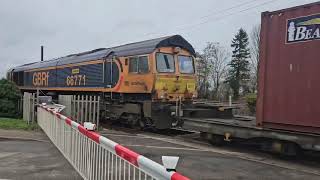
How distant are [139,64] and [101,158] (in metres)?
12.5

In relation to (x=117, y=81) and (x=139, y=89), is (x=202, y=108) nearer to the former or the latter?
(x=139, y=89)

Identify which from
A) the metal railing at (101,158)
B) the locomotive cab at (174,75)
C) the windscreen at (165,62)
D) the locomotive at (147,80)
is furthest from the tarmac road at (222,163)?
the windscreen at (165,62)

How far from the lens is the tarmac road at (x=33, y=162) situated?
8.34 meters

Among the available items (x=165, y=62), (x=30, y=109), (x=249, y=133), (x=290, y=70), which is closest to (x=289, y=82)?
(x=290, y=70)

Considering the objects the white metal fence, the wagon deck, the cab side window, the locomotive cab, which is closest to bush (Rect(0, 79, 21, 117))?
the white metal fence

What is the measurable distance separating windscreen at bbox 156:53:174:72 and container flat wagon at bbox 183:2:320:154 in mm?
6680

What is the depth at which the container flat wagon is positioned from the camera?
10125mm

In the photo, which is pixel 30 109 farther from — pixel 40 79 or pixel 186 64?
pixel 40 79

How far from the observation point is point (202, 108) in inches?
639

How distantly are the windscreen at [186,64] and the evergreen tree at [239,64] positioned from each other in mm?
50363

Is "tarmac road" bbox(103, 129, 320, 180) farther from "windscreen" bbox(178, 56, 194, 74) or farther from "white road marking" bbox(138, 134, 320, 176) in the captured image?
"windscreen" bbox(178, 56, 194, 74)

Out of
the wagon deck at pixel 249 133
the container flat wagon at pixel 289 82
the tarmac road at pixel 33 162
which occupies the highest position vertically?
the container flat wagon at pixel 289 82

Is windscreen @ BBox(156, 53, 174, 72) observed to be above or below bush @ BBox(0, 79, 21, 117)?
above

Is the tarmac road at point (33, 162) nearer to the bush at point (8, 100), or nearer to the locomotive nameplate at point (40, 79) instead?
the bush at point (8, 100)
